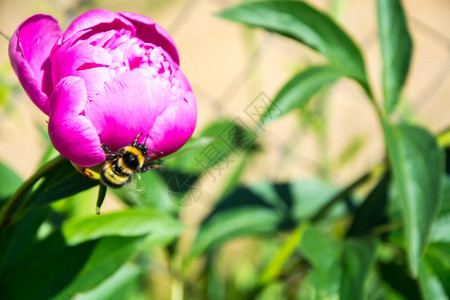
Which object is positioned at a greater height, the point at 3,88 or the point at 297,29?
the point at 297,29

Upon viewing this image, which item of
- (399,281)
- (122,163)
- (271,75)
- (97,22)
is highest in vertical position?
(97,22)

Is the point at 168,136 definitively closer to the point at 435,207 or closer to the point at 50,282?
the point at 50,282

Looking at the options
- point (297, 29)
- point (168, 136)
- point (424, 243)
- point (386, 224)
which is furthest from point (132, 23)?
point (386, 224)

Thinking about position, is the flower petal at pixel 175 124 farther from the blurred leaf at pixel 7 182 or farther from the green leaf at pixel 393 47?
the green leaf at pixel 393 47

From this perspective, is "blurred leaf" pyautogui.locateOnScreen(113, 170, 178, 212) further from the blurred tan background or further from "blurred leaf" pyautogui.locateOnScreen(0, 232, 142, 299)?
the blurred tan background

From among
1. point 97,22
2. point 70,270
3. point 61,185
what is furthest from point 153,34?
point 70,270

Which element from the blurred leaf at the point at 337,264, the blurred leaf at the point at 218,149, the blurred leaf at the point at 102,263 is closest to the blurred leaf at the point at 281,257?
the blurred leaf at the point at 337,264

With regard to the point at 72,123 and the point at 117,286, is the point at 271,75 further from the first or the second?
the point at 72,123
